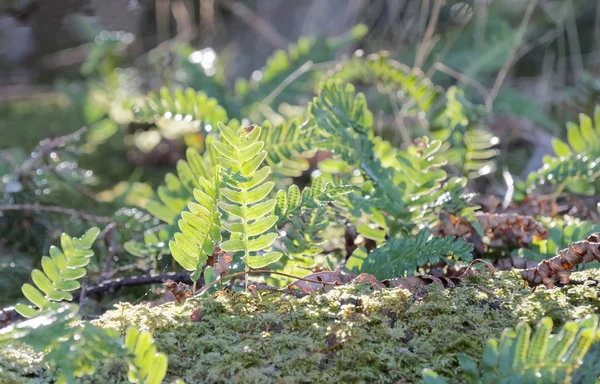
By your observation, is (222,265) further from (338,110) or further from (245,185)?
(338,110)

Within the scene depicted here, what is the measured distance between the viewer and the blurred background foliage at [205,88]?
197cm

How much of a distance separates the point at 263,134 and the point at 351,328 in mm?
753

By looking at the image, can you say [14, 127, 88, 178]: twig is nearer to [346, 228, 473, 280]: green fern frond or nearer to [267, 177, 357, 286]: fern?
[267, 177, 357, 286]: fern

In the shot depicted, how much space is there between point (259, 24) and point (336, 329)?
4.00 m

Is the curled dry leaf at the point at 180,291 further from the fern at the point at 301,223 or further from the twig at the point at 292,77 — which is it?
the twig at the point at 292,77

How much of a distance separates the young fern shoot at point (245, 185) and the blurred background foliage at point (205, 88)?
419 mm

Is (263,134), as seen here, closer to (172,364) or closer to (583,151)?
(172,364)

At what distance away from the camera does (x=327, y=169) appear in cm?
173

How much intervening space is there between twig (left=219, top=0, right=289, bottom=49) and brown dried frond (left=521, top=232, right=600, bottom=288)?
360 cm

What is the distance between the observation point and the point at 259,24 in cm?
473

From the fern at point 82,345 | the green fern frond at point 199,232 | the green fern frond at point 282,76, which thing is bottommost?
the fern at point 82,345

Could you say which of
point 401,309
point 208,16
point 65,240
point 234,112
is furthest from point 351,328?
point 208,16

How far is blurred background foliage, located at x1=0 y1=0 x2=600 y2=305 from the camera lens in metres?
1.97

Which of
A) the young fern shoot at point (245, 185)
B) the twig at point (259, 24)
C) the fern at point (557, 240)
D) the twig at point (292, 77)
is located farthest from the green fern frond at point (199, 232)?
the twig at point (259, 24)
